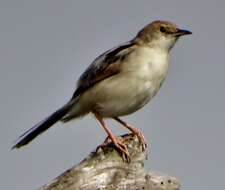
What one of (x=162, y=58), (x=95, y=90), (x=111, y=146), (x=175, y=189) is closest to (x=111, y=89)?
(x=95, y=90)

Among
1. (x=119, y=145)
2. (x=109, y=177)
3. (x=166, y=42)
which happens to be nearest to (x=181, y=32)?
(x=166, y=42)

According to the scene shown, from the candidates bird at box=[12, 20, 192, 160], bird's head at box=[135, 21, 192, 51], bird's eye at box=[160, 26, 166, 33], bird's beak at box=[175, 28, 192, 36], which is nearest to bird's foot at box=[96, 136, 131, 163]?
bird at box=[12, 20, 192, 160]

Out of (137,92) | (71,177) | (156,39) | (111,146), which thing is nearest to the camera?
(71,177)

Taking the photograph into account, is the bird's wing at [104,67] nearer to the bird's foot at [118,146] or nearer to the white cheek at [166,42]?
the white cheek at [166,42]

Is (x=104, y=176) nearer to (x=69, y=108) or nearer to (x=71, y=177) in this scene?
(x=71, y=177)

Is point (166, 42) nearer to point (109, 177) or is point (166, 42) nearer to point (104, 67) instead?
point (104, 67)

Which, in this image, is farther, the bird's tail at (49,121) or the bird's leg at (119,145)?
the bird's tail at (49,121)

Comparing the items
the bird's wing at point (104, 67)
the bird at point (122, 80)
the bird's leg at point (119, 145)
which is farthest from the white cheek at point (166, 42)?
the bird's leg at point (119, 145)
